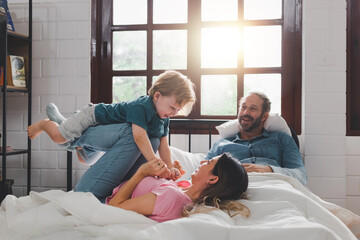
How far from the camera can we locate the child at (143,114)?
1.71m

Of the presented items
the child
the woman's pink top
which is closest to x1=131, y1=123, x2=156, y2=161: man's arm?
the child

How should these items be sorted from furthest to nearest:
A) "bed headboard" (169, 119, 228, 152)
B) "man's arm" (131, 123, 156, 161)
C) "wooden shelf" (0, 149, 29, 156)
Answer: "bed headboard" (169, 119, 228, 152) → "wooden shelf" (0, 149, 29, 156) → "man's arm" (131, 123, 156, 161)

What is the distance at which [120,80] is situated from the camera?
9.62ft

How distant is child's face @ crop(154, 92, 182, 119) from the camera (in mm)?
1757

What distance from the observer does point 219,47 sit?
112 inches

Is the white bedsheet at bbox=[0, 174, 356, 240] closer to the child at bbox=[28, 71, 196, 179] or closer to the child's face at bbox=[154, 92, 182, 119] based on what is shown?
the child at bbox=[28, 71, 196, 179]

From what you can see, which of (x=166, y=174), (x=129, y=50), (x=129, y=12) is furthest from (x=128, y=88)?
(x=166, y=174)

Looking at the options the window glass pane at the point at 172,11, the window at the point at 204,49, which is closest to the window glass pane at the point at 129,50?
the window at the point at 204,49

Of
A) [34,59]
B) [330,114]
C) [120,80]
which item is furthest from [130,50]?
[330,114]

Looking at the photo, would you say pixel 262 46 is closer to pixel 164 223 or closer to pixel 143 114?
pixel 143 114

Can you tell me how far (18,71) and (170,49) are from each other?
3.63ft

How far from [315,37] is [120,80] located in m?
1.45

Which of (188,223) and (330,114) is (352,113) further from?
(188,223)

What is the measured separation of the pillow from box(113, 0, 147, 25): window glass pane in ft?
3.51
